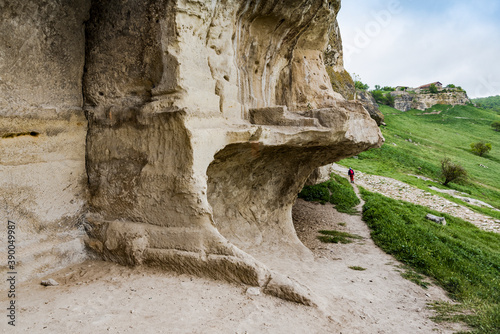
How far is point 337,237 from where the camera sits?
920cm

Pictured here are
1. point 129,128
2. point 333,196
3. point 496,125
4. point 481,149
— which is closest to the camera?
point 129,128

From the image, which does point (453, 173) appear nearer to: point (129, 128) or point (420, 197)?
point (420, 197)

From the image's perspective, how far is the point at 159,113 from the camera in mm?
4113

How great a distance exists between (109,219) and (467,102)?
6129 cm

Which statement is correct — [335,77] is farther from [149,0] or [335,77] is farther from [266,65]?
[149,0]

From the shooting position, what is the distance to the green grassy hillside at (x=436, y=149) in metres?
22.8

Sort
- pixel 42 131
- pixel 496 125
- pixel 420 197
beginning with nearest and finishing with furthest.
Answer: pixel 42 131
pixel 420 197
pixel 496 125

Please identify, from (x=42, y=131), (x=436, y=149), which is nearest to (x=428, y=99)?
(x=436, y=149)

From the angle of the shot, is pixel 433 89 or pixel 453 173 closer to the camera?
pixel 453 173

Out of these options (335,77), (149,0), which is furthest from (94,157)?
(335,77)

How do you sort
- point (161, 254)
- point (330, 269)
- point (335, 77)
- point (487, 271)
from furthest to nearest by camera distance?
1. point (335, 77)
2. point (487, 271)
3. point (330, 269)
4. point (161, 254)

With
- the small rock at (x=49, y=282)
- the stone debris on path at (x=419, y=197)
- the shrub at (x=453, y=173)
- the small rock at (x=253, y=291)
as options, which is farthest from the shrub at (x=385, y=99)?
the small rock at (x=49, y=282)

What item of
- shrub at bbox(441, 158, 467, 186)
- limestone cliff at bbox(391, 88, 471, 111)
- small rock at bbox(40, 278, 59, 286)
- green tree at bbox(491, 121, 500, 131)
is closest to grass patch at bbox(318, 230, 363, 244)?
small rock at bbox(40, 278, 59, 286)

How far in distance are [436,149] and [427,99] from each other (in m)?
24.4
